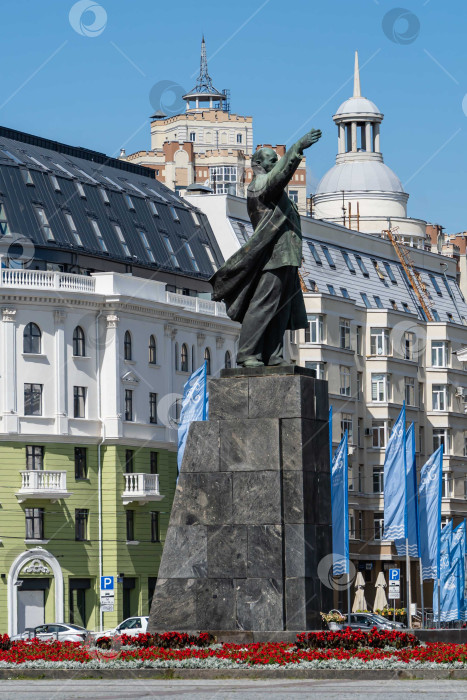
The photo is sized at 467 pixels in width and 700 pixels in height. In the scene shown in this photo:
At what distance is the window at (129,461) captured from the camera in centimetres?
9056

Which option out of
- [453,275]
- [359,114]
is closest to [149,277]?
[453,275]

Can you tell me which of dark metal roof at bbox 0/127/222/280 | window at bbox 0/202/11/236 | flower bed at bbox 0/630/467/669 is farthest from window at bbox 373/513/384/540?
flower bed at bbox 0/630/467/669

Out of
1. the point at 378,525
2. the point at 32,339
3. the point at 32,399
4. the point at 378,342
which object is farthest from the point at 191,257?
the point at 378,525

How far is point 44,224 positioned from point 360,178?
62.5 meters

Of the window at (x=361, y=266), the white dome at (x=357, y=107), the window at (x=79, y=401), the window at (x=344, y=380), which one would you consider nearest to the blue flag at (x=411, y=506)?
the window at (x=79, y=401)

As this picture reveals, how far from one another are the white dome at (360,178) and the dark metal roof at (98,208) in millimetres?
42119

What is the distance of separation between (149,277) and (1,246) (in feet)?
36.3

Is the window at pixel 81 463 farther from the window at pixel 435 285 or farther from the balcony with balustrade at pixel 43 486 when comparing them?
the window at pixel 435 285

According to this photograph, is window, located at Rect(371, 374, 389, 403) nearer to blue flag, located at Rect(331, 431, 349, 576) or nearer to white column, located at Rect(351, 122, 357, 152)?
blue flag, located at Rect(331, 431, 349, 576)

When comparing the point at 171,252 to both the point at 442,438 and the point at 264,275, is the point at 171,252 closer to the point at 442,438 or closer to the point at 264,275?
the point at 442,438

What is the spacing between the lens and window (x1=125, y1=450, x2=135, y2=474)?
90.6m

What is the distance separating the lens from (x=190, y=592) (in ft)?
108

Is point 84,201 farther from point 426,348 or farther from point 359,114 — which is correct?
point 359,114

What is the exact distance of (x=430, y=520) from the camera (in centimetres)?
7975
